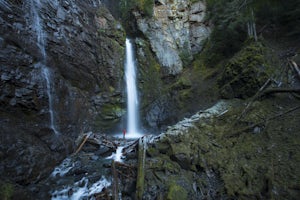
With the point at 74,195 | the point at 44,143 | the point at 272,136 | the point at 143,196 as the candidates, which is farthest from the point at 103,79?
the point at 272,136

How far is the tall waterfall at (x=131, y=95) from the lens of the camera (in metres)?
15.4

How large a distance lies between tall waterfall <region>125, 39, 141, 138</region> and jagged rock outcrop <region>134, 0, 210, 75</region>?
281 centimetres

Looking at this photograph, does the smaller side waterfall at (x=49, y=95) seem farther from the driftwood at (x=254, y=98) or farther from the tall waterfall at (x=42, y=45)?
the driftwood at (x=254, y=98)

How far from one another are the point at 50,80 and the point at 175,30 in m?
15.0

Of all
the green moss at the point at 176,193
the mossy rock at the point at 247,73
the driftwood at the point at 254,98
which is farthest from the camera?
the mossy rock at the point at 247,73

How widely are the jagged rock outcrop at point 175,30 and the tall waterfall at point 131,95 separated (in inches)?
111

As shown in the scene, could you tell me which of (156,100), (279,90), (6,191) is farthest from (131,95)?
(6,191)

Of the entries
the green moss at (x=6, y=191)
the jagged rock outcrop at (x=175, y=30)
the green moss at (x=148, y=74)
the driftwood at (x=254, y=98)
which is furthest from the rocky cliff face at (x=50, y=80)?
the driftwood at (x=254, y=98)

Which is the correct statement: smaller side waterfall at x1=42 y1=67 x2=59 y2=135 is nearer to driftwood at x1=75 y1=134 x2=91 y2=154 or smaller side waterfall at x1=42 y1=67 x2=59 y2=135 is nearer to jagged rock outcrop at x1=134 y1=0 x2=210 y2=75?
driftwood at x1=75 y1=134 x2=91 y2=154

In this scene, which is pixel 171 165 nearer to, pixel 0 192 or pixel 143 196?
pixel 143 196

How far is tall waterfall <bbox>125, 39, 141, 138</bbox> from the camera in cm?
1536

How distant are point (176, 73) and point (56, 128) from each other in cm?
1262

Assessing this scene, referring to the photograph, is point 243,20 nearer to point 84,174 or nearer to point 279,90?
point 279,90

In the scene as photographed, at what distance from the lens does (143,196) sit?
200 inches
